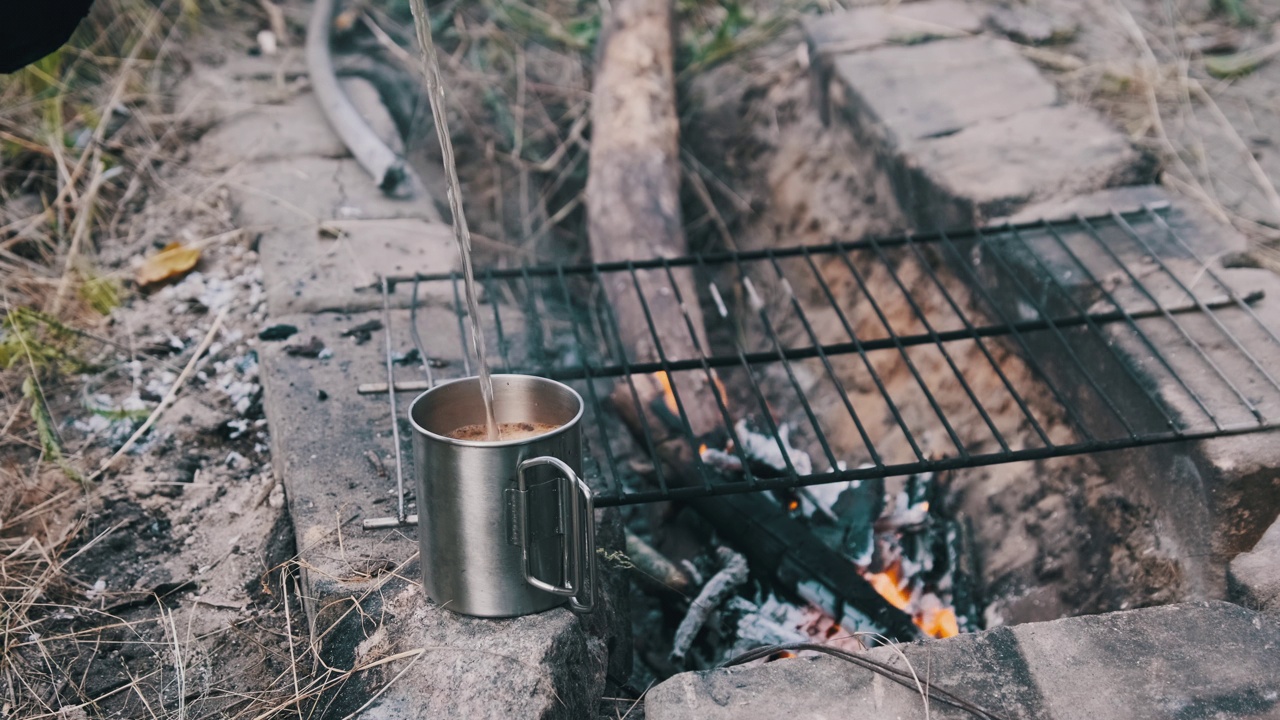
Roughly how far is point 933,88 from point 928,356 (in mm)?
939

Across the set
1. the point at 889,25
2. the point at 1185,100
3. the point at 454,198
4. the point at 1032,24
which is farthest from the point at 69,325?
the point at 1185,100

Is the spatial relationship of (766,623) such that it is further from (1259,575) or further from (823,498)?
(1259,575)

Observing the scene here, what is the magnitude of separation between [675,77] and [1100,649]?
273 centimetres

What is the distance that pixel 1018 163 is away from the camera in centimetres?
258

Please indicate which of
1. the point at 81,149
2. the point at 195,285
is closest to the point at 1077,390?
the point at 195,285

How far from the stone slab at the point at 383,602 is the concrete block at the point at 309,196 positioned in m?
0.75

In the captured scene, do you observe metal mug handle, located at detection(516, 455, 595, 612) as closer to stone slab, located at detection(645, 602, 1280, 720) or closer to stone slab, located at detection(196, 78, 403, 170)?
stone slab, located at detection(645, 602, 1280, 720)

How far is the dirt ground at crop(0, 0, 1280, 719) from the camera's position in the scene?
161cm

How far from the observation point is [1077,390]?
6.64ft

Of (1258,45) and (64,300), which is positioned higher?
(1258,45)

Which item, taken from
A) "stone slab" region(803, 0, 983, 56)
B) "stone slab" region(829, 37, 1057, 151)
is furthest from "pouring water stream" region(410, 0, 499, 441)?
"stone slab" region(803, 0, 983, 56)

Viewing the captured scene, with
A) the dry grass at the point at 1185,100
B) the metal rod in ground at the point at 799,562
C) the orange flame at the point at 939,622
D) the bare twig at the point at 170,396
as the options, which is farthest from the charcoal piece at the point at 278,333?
the dry grass at the point at 1185,100

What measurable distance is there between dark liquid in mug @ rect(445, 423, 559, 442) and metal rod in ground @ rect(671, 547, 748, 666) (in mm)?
644

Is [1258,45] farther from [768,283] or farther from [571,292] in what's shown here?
[571,292]
